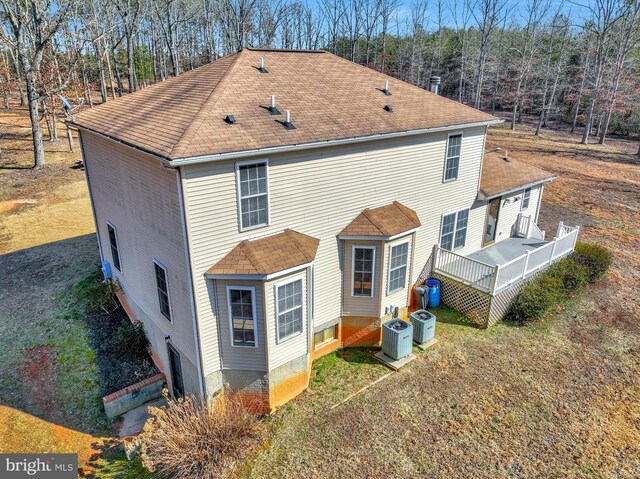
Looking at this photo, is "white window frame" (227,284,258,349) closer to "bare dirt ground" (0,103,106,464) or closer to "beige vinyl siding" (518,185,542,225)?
"bare dirt ground" (0,103,106,464)

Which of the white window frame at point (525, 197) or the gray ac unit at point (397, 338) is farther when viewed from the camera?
the white window frame at point (525, 197)

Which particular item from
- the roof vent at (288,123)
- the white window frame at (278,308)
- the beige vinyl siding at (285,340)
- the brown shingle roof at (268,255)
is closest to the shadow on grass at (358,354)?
the beige vinyl siding at (285,340)

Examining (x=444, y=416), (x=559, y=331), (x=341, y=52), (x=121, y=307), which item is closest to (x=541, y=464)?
(x=444, y=416)

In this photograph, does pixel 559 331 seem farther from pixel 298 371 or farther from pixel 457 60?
pixel 457 60

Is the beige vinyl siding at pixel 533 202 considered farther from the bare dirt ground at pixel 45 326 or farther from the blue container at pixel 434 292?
the bare dirt ground at pixel 45 326

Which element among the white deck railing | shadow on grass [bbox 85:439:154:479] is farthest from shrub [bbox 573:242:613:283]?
shadow on grass [bbox 85:439:154:479]

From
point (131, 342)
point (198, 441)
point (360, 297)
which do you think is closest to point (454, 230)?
point (360, 297)

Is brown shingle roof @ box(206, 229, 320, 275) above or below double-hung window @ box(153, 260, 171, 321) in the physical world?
above
